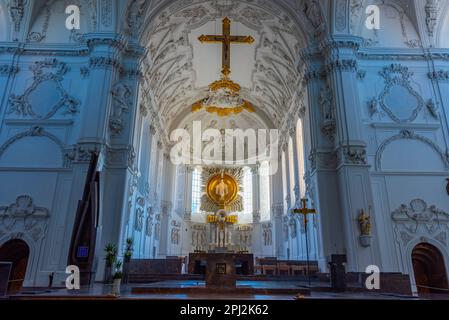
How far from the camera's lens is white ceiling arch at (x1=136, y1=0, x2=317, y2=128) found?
1608 cm

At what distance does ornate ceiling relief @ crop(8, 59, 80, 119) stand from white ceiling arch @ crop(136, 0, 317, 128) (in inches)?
160

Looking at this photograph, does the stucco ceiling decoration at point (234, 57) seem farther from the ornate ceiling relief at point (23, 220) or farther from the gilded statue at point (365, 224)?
the gilded statue at point (365, 224)

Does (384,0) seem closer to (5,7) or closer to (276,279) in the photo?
(276,279)

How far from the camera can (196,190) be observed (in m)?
27.9

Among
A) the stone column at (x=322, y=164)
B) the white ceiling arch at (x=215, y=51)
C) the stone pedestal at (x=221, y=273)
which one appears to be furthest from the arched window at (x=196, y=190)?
the stone pedestal at (x=221, y=273)

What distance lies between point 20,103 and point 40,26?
392 centimetres

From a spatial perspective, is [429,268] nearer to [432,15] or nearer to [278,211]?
[432,15]

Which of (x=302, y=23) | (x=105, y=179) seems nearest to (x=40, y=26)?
(x=105, y=179)

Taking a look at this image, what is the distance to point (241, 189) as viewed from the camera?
92.1ft

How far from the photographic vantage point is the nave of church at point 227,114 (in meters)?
11.2

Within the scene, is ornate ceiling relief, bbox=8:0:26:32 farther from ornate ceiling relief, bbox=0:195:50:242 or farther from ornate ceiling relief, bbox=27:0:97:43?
ornate ceiling relief, bbox=0:195:50:242

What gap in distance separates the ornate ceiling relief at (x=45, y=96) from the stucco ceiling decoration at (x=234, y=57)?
13.7 ft

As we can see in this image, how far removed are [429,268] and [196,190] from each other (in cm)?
1857

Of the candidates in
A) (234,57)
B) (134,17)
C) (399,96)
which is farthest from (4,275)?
(234,57)
